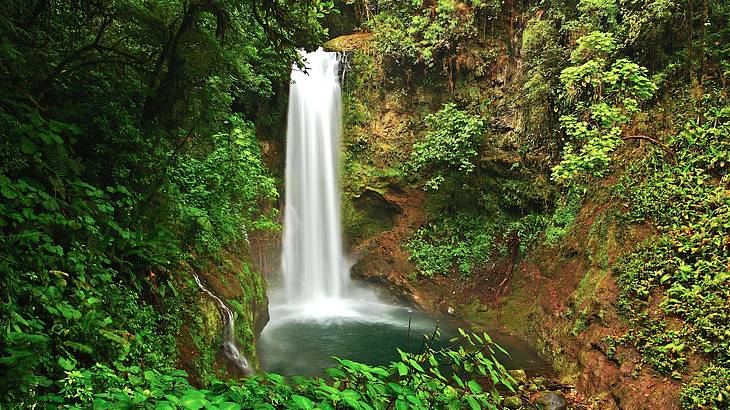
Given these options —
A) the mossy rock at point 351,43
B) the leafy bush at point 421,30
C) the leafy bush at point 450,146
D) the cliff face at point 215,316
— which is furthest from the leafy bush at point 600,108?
the mossy rock at point 351,43

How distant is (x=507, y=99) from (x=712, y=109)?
5.10 m

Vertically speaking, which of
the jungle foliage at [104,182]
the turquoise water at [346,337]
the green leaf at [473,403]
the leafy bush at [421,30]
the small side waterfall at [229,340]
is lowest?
the turquoise water at [346,337]

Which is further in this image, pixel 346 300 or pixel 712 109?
pixel 346 300

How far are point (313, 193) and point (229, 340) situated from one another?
8.07m

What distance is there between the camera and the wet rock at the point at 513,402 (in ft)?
19.9

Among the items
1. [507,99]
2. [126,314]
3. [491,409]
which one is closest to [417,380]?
[491,409]

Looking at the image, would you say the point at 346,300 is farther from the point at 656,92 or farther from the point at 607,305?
the point at 656,92

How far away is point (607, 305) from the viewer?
691 cm

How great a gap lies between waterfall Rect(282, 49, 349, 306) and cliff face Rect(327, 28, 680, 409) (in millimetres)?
511

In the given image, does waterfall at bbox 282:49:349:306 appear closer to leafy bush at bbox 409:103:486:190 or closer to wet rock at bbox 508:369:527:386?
leafy bush at bbox 409:103:486:190

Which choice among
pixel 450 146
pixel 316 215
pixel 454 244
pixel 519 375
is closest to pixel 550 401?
pixel 519 375

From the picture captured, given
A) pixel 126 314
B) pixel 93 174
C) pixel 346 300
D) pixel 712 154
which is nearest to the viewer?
pixel 126 314

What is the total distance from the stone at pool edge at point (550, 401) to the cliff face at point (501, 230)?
441 mm

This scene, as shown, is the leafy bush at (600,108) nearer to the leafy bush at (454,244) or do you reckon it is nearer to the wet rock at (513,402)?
the wet rock at (513,402)
